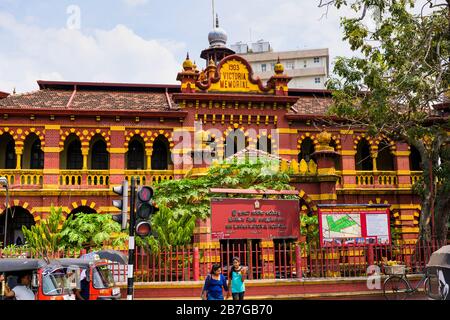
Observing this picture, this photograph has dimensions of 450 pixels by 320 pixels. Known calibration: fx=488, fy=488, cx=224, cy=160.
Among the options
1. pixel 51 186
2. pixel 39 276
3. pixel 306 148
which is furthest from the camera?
pixel 306 148

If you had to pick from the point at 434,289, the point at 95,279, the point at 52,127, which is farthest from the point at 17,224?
the point at 434,289

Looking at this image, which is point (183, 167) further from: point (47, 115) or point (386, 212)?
point (386, 212)

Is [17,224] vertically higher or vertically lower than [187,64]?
lower

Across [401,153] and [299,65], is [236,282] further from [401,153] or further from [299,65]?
[299,65]

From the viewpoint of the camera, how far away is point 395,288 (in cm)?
1348

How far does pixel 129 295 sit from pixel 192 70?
15.8 metres

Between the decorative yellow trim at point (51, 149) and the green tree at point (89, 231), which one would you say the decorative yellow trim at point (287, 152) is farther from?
the decorative yellow trim at point (51, 149)

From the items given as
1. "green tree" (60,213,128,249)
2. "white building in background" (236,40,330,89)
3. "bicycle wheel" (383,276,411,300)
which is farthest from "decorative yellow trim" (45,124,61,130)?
"white building in background" (236,40,330,89)

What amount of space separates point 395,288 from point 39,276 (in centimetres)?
928

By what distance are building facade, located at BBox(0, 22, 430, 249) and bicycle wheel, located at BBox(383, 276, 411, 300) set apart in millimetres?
7822

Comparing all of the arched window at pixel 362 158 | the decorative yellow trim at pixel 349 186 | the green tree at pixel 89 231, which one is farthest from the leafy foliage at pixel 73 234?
the arched window at pixel 362 158

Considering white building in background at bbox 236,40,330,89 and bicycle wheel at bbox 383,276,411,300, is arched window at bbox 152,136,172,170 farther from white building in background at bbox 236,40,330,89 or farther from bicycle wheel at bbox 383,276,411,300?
white building in background at bbox 236,40,330,89

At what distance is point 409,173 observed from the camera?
24422mm
